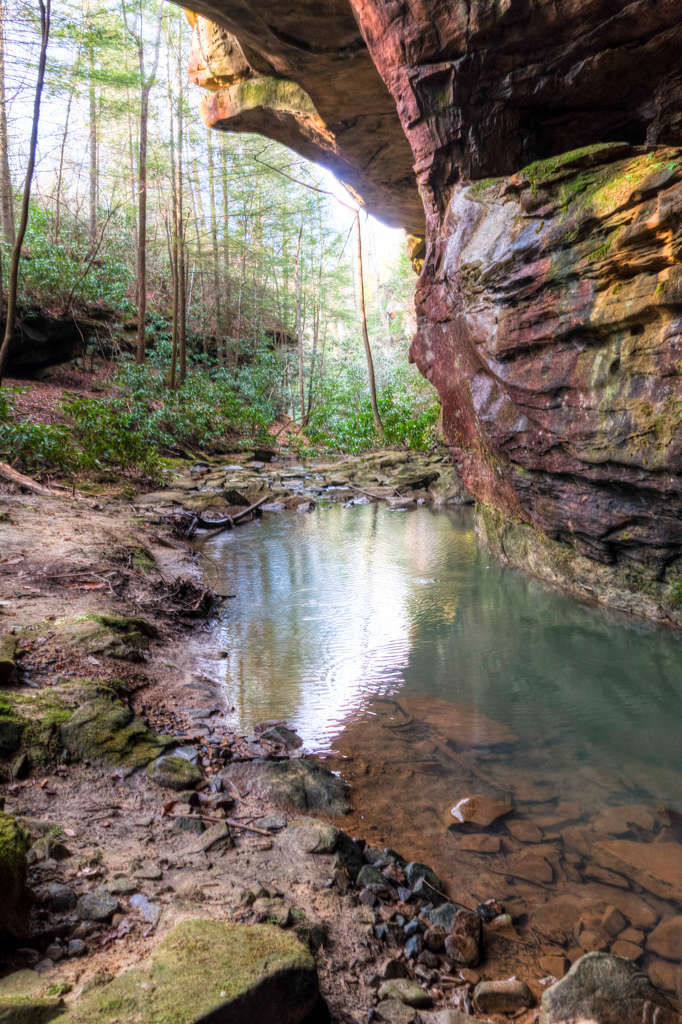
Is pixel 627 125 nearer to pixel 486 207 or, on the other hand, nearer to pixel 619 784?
pixel 486 207

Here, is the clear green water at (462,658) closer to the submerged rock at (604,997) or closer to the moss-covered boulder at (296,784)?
the moss-covered boulder at (296,784)

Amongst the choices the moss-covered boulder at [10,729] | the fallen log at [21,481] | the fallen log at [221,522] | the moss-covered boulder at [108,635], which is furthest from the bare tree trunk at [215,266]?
the moss-covered boulder at [10,729]

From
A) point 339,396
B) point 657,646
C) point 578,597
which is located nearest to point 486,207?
point 578,597

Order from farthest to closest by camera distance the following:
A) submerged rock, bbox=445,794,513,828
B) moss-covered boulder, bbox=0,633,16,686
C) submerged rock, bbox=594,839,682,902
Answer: moss-covered boulder, bbox=0,633,16,686 < submerged rock, bbox=445,794,513,828 < submerged rock, bbox=594,839,682,902

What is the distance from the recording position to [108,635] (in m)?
4.79

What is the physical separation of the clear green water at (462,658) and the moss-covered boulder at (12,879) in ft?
8.40

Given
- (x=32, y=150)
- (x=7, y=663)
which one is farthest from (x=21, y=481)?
(x=7, y=663)

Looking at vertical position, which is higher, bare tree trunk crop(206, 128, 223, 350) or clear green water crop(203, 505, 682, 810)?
bare tree trunk crop(206, 128, 223, 350)

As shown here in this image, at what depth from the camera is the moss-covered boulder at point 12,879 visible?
1776mm

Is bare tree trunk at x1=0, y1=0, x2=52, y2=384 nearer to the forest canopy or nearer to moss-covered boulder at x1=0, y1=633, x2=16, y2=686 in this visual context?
the forest canopy

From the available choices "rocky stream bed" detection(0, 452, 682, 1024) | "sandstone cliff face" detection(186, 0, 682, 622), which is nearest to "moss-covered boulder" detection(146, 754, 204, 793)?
"rocky stream bed" detection(0, 452, 682, 1024)

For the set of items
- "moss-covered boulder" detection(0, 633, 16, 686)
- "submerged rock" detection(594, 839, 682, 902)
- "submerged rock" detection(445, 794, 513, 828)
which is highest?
"moss-covered boulder" detection(0, 633, 16, 686)

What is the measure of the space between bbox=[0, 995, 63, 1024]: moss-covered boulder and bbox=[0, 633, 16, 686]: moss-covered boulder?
8.12 ft

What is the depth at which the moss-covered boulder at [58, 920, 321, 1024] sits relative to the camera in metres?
1.49
